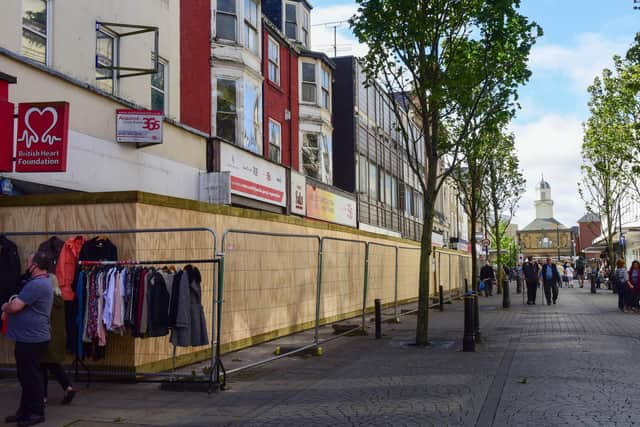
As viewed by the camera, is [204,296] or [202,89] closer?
[204,296]

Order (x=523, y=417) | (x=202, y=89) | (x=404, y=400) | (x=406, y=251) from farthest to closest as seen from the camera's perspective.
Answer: (x=406, y=251) < (x=202, y=89) < (x=404, y=400) < (x=523, y=417)

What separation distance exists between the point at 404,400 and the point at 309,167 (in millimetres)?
19633

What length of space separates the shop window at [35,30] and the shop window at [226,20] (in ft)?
24.3

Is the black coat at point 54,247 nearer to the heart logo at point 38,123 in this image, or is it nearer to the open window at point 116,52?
the heart logo at point 38,123

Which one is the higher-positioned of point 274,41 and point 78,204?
point 274,41

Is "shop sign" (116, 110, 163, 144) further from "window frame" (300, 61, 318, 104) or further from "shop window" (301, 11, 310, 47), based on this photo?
"shop window" (301, 11, 310, 47)

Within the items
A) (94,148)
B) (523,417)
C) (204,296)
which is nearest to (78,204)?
(204,296)

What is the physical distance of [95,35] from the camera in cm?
1424

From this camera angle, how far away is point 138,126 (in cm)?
1438

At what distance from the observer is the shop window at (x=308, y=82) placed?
27.6 meters

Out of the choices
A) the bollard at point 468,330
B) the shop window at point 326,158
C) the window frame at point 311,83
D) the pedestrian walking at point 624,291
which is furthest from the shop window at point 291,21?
the bollard at point 468,330

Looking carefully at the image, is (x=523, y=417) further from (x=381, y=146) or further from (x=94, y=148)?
(x=381, y=146)

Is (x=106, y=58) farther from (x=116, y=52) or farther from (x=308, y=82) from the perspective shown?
(x=308, y=82)

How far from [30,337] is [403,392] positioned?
165 inches
